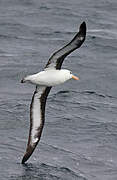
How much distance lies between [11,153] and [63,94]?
4707 millimetres

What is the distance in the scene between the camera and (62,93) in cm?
2073

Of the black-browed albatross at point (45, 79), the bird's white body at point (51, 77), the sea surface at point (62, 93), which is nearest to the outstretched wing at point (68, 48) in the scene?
the black-browed albatross at point (45, 79)

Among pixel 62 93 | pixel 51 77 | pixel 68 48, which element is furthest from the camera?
pixel 62 93

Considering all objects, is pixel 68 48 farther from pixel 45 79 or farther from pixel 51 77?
pixel 45 79

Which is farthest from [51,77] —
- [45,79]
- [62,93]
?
[62,93]

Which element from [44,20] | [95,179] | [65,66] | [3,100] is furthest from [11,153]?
[44,20]

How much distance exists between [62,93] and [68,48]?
5554mm

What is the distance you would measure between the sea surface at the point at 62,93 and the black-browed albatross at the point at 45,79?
567 millimetres

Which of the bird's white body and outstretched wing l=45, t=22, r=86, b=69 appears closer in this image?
outstretched wing l=45, t=22, r=86, b=69

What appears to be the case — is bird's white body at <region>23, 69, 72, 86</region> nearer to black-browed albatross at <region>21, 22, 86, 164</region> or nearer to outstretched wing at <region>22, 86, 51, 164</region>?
black-browed albatross at <region>21, 22, 86, 164</region>

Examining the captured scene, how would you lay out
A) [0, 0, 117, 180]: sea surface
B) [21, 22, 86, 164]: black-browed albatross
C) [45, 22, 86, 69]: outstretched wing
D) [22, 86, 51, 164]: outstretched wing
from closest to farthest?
1. [45, 22, 86, 69]: outstretched wing
2. [21, 22, 86, 164]: black-browed albatross
3. [0, 0, 117, 180]: sea surface
4. [22, 86, 51, 164]: outstretched wing

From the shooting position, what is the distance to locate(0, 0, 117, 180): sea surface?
16.2 m

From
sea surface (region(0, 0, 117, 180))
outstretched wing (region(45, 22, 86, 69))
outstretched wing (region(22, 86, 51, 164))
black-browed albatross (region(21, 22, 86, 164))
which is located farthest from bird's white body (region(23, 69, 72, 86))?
sea surface (region(0, 0, 117, 180))

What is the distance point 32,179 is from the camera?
15219mm
